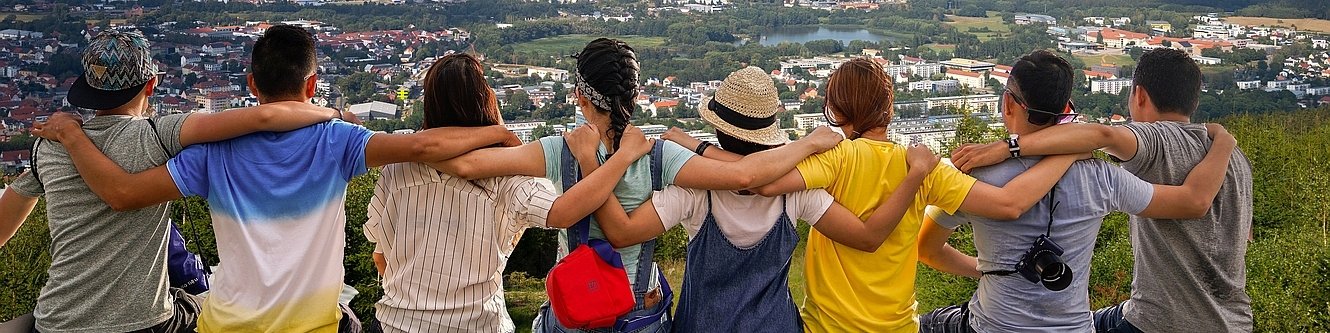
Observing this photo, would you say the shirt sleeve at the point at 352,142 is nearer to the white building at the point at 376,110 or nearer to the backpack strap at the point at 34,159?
the backpack strap at the point at 34,159

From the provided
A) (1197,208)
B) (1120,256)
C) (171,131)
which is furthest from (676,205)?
(1120,256)

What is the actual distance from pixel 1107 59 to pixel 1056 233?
Result: 58.5 meters

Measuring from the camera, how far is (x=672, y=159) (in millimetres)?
2643

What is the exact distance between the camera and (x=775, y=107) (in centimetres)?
278

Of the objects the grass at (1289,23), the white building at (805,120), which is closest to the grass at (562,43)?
the white building at (805,120)

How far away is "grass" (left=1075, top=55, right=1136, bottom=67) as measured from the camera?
5503 centimetres

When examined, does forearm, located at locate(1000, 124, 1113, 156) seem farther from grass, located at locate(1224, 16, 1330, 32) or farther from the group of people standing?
grass, located at locate(1224, 16, 1330, 32)

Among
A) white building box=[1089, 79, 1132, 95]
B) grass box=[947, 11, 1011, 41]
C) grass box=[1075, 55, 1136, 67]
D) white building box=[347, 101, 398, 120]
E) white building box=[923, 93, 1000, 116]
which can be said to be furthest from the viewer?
grass box=[947, 11, 1011, 41]

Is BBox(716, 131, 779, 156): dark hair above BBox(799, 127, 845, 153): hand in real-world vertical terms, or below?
below

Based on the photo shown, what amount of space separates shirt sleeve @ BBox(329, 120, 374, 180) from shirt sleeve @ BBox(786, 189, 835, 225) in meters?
1.11

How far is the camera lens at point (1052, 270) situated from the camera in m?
2.66

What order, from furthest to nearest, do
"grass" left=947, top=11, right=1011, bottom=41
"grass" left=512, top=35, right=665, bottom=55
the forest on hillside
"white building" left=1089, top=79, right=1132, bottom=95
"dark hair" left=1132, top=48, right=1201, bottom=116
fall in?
"grass" left=947, top=11, right=1011, bottom=41
"grass" left=512, top=35, right=665, bottom=55
"white building" left=1089, top=79, right=1132, bottom=95
the forest on hillside
"dark hair" left=1132, top=48, right=1201, bottom=116

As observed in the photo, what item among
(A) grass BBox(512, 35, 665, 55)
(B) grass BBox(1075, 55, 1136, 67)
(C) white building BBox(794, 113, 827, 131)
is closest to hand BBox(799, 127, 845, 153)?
(C) white building BBox(794, 113, 827, 131)

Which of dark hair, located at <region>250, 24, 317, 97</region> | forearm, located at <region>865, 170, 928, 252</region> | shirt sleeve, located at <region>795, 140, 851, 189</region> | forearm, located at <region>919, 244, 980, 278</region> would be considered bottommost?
forearm, located at <region>919, 244, 980, 278</region>
